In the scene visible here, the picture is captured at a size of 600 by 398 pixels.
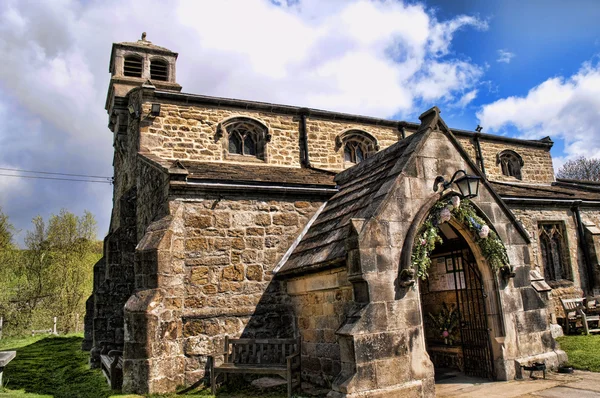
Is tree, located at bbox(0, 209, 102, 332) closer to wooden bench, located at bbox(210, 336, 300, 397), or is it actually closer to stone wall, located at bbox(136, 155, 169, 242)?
stone wall, located at bbox(136, 155, 169, 242)

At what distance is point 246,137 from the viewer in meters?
14.3

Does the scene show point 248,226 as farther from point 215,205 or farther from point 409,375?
point 409,375

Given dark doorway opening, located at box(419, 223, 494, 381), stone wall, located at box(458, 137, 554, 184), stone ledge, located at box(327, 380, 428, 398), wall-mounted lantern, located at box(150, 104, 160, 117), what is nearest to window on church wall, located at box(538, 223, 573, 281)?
stone wall, located at box(458, 137, 554, 184)

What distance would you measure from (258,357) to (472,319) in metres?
4.32

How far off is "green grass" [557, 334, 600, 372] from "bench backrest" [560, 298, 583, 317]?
35.7 inches

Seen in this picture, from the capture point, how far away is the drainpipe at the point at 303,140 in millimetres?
14578

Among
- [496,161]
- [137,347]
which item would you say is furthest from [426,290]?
[496,161]

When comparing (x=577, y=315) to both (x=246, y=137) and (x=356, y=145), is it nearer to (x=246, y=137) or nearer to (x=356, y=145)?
(x=356, y=145)

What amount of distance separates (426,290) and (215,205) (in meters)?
5.52

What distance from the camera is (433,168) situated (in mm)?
7430

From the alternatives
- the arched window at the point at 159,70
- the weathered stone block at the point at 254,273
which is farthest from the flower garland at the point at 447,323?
the arched window at the point at 159,70

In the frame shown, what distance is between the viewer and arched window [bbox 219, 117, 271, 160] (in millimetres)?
14008

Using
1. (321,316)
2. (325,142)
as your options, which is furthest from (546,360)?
→ (325,142)

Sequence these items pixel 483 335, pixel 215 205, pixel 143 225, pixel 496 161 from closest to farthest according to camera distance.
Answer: pixel 483 335, pixel 215 205, pixel 143 225, pixel 496 161
